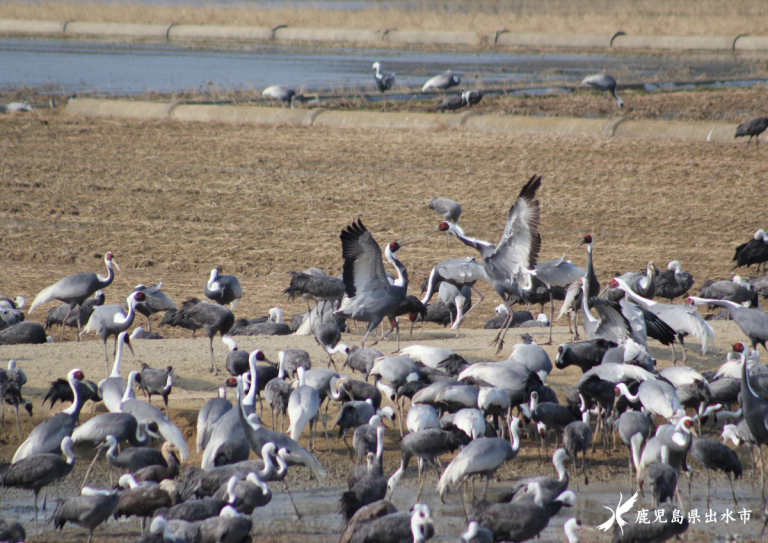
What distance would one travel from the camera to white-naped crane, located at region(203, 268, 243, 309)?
913 centimetres

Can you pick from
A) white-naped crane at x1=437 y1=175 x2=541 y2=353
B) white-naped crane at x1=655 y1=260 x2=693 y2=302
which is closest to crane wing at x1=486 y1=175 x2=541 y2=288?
white-naped crane at x1=437 y1=175 x2=541 y2=353

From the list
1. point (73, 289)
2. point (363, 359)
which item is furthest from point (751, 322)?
point (73, 289)

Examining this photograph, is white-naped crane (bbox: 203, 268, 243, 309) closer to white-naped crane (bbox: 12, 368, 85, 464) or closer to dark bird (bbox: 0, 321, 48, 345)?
dark bird (bbox: 0, 321, 48, 345)

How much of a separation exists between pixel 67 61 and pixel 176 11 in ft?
61.4

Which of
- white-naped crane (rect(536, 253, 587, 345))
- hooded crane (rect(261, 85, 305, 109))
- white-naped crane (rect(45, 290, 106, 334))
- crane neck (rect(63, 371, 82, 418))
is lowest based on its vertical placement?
white-naped crane (rect(45, 290, 106, 334))

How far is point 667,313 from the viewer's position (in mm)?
8078

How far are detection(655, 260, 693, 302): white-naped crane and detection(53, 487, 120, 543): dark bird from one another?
20.7 feet

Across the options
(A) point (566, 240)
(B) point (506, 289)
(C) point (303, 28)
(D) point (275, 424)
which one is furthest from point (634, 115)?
(C) point (303, 28)

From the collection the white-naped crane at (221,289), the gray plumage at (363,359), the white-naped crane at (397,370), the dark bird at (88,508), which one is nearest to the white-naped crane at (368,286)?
the gray plumage at (363,359)

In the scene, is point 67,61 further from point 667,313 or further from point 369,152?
point 667,313

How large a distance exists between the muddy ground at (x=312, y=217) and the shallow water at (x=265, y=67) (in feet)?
28.0

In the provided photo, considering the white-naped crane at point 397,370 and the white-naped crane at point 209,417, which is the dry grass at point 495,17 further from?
the white-naped crane at point 209,417

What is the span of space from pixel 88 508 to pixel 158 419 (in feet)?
3.96

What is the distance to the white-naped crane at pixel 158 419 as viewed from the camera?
6.28 meters
